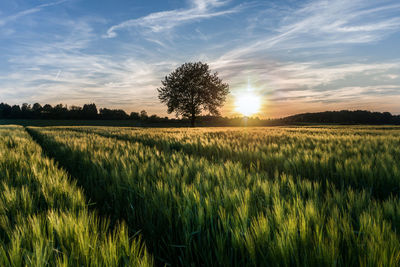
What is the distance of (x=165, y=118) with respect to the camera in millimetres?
70188

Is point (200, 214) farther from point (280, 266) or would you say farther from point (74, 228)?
point (74, 228)

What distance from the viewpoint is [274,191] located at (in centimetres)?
169

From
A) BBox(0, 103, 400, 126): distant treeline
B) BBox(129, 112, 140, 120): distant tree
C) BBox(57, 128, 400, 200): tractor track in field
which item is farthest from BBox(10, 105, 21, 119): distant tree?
BBox(57, 128, 400, 200): tractor track in field

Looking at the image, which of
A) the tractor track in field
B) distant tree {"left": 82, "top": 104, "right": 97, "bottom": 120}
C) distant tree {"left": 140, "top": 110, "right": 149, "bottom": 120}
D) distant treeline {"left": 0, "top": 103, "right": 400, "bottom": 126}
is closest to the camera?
the tractor track in field

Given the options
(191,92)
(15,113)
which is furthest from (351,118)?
(15,113)

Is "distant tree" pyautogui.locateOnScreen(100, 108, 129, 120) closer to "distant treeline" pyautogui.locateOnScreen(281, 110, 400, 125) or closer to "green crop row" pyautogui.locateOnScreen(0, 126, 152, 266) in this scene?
"distant treeline" pyautogui.locateOnScreen(281, 110, 400, 125)

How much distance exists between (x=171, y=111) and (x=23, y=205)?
4576cm

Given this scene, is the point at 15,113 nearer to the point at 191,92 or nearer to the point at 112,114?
the point at 112,114

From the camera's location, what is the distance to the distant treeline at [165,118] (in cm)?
6438

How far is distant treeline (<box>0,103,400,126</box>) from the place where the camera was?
6438cm

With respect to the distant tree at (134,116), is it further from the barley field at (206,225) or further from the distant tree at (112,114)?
the barley field at (206,225)

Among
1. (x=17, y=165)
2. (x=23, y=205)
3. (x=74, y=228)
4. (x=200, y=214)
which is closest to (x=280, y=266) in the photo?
(x=200, y=214)

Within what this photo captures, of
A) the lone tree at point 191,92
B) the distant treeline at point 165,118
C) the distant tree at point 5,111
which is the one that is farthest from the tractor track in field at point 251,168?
the distant tree at point 5,111

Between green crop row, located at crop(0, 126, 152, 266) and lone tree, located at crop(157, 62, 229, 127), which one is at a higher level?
lone tree, located at crop(157, 62, 229, 127)
